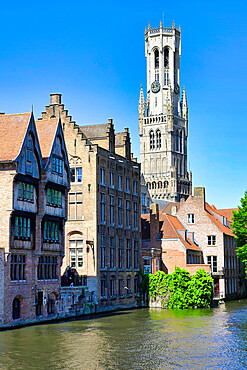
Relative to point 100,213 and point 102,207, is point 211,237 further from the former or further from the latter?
point 100,213

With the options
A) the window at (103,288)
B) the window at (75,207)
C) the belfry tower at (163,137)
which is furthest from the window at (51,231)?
the belfry tower at (163,137)

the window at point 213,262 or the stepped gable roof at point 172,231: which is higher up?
the stepped gable roof at point 172,231

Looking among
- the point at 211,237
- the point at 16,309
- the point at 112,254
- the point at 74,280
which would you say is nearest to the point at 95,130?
the point at 112,254

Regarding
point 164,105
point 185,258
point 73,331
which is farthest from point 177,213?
point 164,105

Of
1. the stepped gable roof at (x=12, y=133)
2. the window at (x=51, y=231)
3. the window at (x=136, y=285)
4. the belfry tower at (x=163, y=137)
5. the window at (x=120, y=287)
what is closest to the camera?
the stepped gable roof at (x=12, y=133)

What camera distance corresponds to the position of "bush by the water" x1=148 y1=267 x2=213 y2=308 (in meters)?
64.1

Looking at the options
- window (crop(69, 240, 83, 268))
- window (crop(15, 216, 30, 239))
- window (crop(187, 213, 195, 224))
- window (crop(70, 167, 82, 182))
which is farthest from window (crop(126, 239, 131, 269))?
window (crop(15, 216, 30, 239))

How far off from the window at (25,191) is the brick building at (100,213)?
1294cm

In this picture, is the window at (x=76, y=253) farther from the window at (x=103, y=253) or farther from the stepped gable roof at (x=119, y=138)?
the stepped gable roof at (x=119, y=138)

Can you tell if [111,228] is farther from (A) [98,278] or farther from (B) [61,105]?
(B) [61,105]

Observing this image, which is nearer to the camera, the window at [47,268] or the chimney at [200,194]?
the window at [47,268]

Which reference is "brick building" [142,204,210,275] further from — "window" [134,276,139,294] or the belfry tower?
the belfry tower

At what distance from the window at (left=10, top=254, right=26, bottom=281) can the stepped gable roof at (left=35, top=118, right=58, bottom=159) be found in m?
8.91

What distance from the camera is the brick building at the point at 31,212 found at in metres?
44.7
